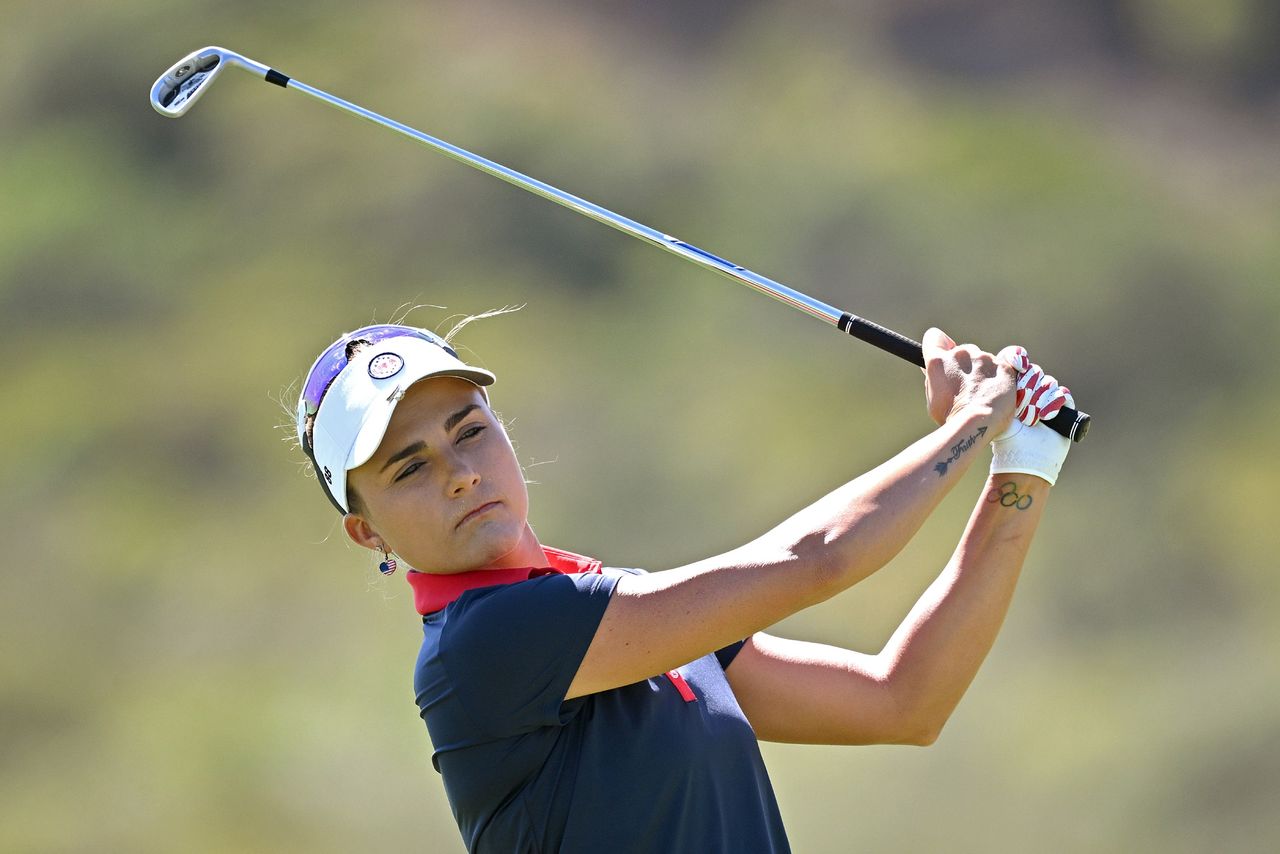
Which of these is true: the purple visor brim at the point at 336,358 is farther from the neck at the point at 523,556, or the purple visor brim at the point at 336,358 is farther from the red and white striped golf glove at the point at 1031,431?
the red and white striped golf glove at the point at 1031,431

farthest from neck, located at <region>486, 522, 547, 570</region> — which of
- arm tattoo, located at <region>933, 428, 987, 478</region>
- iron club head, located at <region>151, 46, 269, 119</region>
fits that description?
iron club head, located at <region>151, 46, 269, 119</region>

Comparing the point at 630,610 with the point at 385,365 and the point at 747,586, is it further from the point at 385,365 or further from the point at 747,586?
the point at 385,365

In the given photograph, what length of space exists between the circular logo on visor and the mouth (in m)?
0.17

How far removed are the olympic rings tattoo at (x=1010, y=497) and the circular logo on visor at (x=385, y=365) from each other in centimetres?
73

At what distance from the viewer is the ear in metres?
1.77

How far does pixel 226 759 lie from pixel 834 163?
336 cm

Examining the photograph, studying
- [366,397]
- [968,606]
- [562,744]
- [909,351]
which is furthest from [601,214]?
[562,744]

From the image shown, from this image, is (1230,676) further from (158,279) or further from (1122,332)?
(158,279)

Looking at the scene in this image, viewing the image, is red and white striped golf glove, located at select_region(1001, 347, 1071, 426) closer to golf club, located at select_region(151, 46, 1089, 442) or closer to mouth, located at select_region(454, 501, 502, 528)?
golf club, located at select_region(151, 46, 1089, 442)

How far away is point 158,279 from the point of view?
242 inches

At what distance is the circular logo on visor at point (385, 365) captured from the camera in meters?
1.69

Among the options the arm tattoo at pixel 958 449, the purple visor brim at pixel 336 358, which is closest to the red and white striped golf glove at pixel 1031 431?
the arm tattoo at pixel 958 449

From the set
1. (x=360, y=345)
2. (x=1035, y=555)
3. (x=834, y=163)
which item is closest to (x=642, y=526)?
(x=1035, y=555)

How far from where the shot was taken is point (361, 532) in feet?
5.88
